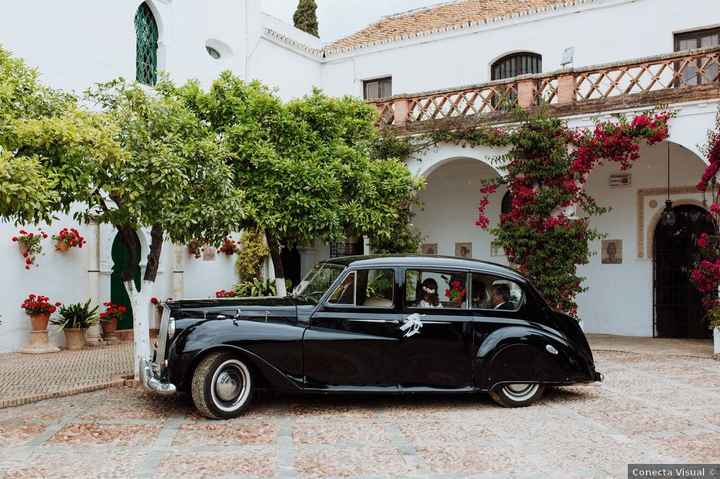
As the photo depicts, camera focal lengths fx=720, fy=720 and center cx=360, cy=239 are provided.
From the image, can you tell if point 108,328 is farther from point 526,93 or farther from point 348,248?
point 526,93

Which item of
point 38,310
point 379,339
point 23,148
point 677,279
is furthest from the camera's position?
point 677,279

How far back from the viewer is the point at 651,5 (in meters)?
15.4

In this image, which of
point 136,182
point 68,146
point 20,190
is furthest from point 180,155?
point 20,190

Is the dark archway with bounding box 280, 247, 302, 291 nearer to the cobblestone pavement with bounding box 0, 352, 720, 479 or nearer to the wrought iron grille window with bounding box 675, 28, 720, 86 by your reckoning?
the wrought iron grille window with bounding box 675, 28, 720, 86

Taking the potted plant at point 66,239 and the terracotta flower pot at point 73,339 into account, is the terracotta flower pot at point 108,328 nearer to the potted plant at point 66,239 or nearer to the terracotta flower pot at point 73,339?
the terracotta flower pot at point 73,339

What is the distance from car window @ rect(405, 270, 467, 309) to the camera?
7.77 m

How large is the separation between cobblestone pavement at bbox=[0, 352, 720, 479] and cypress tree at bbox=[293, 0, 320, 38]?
15444 mm

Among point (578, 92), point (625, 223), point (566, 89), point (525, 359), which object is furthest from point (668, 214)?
point (525, 359)

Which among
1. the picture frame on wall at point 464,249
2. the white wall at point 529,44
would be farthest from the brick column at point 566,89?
the picture frame on wall at point 464,249

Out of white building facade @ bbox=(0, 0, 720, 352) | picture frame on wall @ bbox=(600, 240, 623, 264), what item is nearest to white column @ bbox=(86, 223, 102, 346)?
white building facade @ bbox=(0, 0, 720, 352)

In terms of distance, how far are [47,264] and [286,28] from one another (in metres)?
9.23

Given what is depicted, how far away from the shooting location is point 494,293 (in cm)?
795

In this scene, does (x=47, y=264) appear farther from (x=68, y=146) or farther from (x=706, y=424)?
(x=706, y=424)

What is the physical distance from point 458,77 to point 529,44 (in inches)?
74.5
